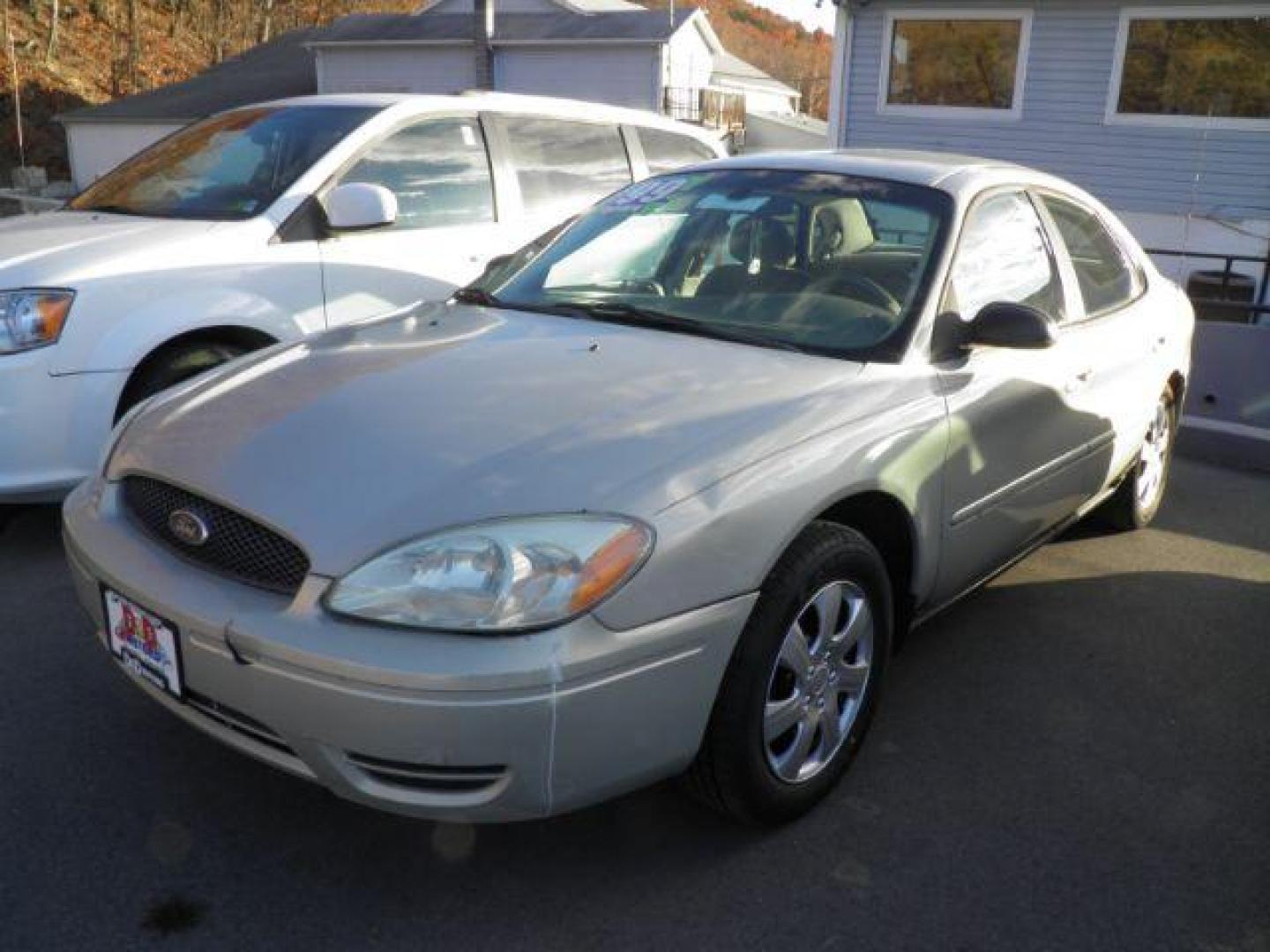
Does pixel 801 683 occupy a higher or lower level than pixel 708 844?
higher

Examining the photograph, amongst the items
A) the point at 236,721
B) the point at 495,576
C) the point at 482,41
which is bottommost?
the point at 236,721

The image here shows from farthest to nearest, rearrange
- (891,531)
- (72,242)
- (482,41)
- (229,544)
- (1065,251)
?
(482,41)
(72,242)
(1065,251)
(891,531)
(229,544)

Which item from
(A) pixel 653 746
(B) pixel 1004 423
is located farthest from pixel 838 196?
(A) pixel 653 746

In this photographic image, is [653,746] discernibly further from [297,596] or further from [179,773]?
[179,773]

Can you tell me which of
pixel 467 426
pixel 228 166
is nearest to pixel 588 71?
pixel 228 166

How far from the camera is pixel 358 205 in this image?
181 inches

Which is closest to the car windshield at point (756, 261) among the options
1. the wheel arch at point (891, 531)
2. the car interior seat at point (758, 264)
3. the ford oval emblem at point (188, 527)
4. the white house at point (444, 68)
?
the car interior seat at point (758, 264)

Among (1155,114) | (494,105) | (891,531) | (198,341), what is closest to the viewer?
(891,531)

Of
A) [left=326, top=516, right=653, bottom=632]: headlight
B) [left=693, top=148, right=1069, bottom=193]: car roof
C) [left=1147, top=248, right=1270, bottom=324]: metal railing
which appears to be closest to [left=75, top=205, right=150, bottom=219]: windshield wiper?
[left=693, top=148, right=1069, bottom=193]: car roof

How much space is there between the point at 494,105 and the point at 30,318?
2565 millimetres

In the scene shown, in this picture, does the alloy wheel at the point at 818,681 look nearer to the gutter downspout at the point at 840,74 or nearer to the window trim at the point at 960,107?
the window trim at the point at 960,107

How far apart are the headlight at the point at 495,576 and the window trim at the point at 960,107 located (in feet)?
42.9

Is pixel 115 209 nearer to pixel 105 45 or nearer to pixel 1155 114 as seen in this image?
pixel 1155 114

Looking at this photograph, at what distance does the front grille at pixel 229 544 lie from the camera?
227cm
